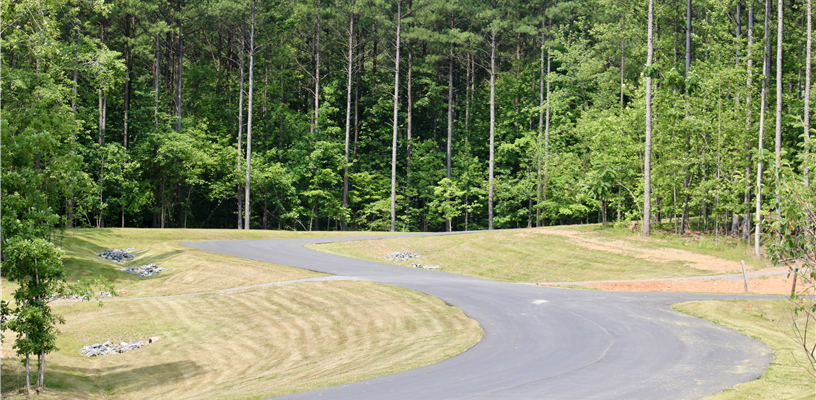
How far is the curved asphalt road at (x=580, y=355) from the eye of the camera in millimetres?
9859

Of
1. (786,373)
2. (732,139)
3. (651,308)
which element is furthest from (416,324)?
(732,139)

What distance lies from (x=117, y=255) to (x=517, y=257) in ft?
69.1

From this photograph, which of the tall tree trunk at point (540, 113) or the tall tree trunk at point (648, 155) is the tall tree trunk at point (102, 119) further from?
the tall tree trunk at point (648, 155)

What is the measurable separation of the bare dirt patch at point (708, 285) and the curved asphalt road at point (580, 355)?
7.66 feet

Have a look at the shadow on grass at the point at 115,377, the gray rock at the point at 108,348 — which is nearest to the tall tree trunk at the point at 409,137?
the gray rock at the point at 108,348

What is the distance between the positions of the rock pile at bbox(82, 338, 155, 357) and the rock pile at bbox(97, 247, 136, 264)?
12396 mm

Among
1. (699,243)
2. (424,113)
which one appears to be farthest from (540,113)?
(699,243)

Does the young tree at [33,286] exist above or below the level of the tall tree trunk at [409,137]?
below

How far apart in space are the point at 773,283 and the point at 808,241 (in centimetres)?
1866

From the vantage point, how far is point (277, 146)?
55.2 meters

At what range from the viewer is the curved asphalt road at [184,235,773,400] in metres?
9.86

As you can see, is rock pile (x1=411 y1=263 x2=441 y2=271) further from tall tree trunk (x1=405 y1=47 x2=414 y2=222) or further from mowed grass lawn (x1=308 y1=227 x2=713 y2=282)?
tall tree trunk (x1=405 y1=47 x2=414 y2=222)

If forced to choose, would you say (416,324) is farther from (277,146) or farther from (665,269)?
(277,146)

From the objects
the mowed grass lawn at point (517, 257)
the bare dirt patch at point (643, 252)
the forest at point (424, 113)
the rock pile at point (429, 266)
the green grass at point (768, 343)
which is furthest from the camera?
the forest at point (424, 113)
